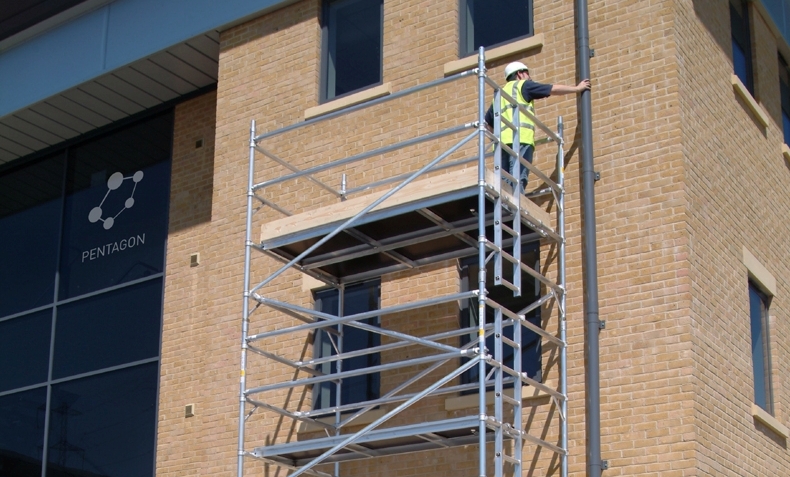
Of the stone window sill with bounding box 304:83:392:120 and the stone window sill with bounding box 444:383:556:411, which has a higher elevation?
the stone window sill with bounding box 304:83:392:120

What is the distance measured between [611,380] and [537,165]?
2.54m

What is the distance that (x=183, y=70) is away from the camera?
1783 cm

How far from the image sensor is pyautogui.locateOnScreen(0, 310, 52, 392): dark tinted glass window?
62.3ft

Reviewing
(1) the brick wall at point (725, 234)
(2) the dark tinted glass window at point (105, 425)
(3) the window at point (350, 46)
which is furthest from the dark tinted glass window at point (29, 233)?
(1) the brick wall at point (725, 234)

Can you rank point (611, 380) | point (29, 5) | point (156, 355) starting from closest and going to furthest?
point (611, 380) → point (156, 355) → point (29, 5)

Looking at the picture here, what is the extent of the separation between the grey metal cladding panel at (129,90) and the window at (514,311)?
678 centimetres

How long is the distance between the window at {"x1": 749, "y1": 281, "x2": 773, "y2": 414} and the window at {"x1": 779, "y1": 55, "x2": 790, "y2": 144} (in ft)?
11.2

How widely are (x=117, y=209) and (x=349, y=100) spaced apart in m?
5.26

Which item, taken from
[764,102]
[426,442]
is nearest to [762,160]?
[764,102]

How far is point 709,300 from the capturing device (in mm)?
12758

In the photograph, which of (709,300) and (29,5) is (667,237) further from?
(29,5)

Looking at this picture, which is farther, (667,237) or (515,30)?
(515,30)

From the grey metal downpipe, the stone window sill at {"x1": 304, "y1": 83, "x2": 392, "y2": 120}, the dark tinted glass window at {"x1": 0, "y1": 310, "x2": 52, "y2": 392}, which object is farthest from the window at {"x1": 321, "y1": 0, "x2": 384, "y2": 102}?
the dark tinted glass window at {"x1": 0, "y1": 310, "x2": 52, "y2": 392}

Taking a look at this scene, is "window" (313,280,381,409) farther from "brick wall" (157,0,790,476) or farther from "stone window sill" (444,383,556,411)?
"stone window sill" (444,383,556,411)
